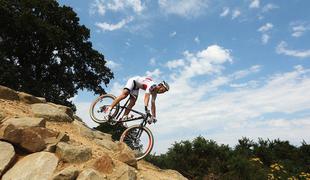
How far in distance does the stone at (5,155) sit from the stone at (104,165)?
229 centimetres

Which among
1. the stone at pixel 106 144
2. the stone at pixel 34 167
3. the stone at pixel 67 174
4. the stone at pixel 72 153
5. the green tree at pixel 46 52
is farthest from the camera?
the green tree at pixel 46 52

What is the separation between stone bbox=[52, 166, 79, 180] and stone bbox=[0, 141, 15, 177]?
5.19ft

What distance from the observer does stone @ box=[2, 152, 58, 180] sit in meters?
9.66

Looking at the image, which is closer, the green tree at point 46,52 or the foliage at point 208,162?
the foliage at point 208,162

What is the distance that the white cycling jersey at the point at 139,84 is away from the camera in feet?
39.7

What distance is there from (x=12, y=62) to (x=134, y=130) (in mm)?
23390

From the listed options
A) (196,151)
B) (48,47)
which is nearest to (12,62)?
(48,47)

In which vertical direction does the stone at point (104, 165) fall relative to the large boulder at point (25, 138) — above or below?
below

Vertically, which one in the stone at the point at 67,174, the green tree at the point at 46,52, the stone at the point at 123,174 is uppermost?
the green tree at the point at 46,52

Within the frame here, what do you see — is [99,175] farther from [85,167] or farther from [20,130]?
[20,130]

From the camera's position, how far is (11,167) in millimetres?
10141

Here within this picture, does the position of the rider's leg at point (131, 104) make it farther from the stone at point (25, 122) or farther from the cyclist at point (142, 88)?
the stone at point (25, 122)

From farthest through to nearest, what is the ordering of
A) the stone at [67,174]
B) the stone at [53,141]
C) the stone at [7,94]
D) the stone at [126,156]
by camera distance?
1. the stone at [7,94]
2. the stone at [126,156]
3. the stone at [53,141]
4. the stone at [67,174]

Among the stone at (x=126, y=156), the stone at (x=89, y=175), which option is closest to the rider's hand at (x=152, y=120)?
the stone at (x=126, y=156)
